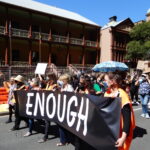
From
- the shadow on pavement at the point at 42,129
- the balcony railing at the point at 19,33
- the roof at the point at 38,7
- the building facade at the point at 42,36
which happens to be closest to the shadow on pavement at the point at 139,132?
the shadow on pavement at the point at 42,129

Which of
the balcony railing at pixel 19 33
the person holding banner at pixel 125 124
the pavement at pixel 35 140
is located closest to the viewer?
the person holding banner at pixel 125 124

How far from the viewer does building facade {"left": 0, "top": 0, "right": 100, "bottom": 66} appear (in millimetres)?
24562

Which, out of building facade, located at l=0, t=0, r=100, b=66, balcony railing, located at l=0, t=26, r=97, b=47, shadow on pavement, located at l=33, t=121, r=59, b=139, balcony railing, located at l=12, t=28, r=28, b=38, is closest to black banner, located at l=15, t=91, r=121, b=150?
shadow on pavement, located at l=33, t=121, r=59, b=139

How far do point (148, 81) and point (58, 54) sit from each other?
74.3ft

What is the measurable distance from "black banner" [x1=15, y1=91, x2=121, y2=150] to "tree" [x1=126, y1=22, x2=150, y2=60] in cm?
2710

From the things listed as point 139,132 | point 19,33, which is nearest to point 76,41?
point 19,33

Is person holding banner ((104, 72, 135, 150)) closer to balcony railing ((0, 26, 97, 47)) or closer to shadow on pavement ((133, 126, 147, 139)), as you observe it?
shadow on pavement ((133, 126, 147, 139))

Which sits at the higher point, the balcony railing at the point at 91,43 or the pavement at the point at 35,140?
the balcony railing at the point at 91,43

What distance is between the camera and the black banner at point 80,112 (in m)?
3.13

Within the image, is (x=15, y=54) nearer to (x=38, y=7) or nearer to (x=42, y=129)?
(x=38, y=7)

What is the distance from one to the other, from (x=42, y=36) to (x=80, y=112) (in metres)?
24.1

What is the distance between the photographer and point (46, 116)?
203 inches

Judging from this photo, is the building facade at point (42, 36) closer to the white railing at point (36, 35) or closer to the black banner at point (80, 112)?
the white railing at point (36, 35)

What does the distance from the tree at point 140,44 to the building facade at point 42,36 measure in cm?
506
